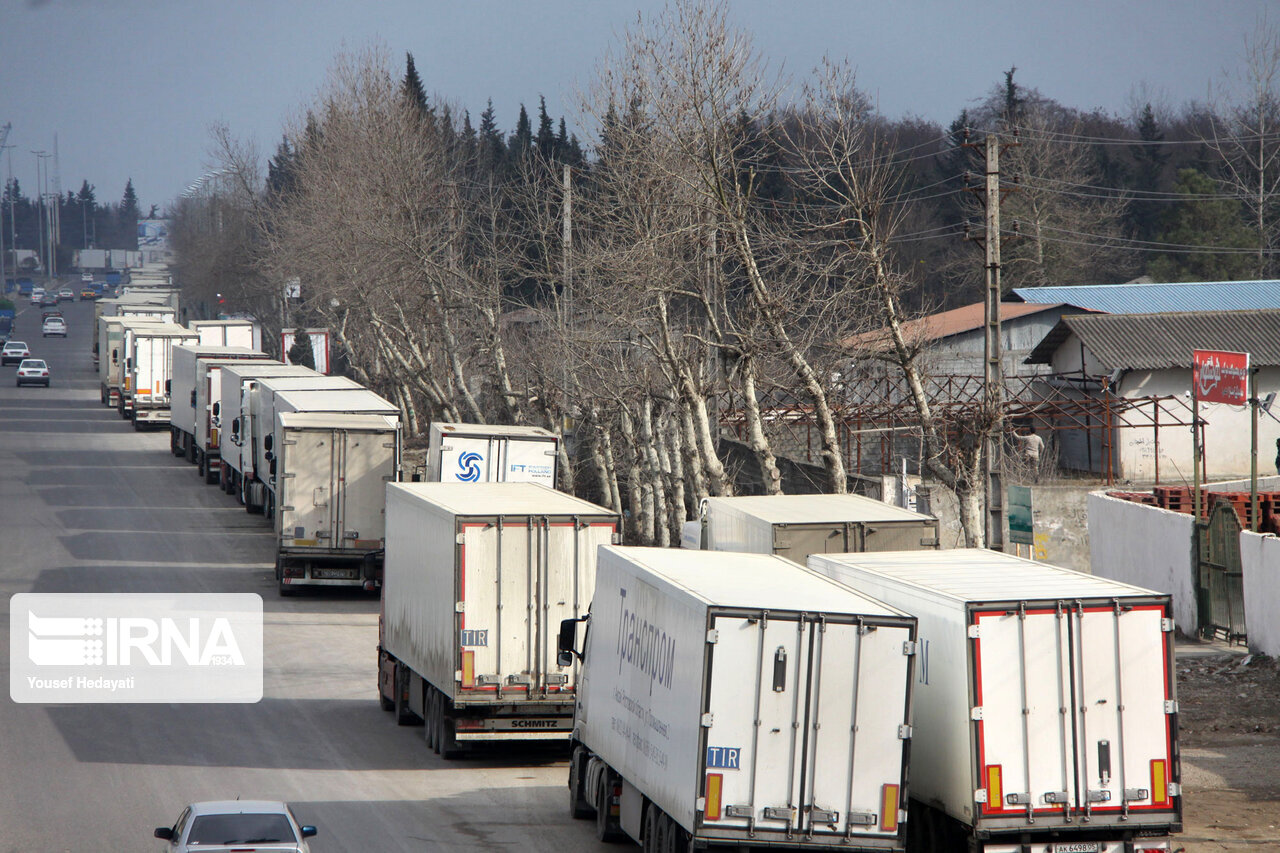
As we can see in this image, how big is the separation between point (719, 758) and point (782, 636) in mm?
951

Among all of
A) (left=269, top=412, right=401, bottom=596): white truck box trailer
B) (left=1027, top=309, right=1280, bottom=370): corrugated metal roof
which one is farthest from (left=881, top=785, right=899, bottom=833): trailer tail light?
(left=1027, top=309, right=1280, bottom=370): corrugated metal roof

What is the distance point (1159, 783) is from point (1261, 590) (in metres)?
11.1

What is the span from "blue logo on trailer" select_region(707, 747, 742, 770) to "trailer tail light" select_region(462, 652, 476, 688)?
574 cm

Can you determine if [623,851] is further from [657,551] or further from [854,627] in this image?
[854,627]

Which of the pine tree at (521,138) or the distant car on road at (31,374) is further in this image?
the pine tree at (521,138)

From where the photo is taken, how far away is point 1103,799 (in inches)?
402

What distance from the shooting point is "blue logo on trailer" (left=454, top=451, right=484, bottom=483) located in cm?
2706

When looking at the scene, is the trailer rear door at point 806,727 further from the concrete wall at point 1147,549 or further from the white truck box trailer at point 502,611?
the concrete wall at point 1147,549

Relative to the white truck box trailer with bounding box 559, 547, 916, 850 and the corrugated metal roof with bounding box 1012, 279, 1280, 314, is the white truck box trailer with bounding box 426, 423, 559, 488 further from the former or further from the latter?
the corrugated metal roof with bounding box 1012, 279, 1280, 314

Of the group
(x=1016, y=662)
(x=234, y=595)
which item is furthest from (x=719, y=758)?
(x=234, y=595)

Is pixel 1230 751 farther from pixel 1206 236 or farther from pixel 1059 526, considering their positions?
pixel 1206 236

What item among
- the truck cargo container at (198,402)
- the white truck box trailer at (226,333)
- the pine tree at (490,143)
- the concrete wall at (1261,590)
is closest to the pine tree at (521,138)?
the pine tree at (490,143)

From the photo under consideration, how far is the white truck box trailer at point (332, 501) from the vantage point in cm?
2639

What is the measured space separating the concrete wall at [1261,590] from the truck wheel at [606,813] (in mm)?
11357
